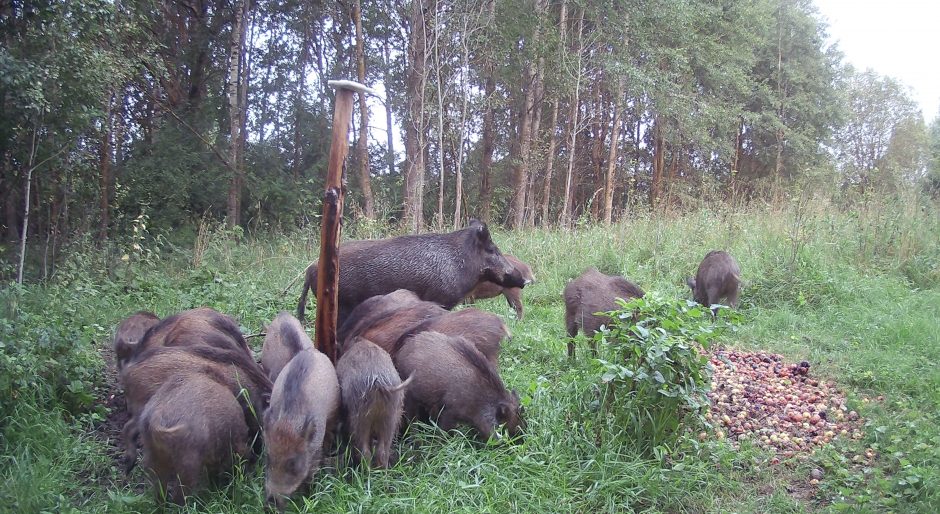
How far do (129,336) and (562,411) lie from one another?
11.4 feet

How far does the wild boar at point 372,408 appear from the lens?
12.1ft

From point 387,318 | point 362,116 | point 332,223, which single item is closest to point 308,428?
point 332,223

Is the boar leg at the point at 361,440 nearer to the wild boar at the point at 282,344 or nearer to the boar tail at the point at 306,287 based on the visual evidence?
the wild boar at the point at 282,344

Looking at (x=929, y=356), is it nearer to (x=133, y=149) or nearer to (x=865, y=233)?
(x=865, y=233)

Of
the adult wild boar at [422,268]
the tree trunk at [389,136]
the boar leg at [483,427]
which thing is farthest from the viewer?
the tree trunk at [389,136]

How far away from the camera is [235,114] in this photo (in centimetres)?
1542

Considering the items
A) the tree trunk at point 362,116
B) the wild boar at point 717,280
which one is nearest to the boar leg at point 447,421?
the wild boar at point 717,280

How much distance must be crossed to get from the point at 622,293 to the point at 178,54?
16.3m

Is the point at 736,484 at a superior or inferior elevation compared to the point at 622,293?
inferior

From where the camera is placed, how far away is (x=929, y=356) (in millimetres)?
5582

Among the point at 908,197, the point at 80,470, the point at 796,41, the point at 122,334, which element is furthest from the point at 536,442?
the point at 796,41

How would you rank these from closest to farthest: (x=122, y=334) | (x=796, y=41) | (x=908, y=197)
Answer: (x=122, y=334)
(x=908, y=197)
(x=796, y=41)

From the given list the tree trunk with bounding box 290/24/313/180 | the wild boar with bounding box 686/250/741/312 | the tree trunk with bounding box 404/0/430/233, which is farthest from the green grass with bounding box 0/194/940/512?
the tree trunk with bounding box 290/24/313/180

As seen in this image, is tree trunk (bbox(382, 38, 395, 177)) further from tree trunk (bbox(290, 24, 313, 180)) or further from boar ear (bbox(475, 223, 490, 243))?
boar ear (bbox(475, 223, 490, 243))
